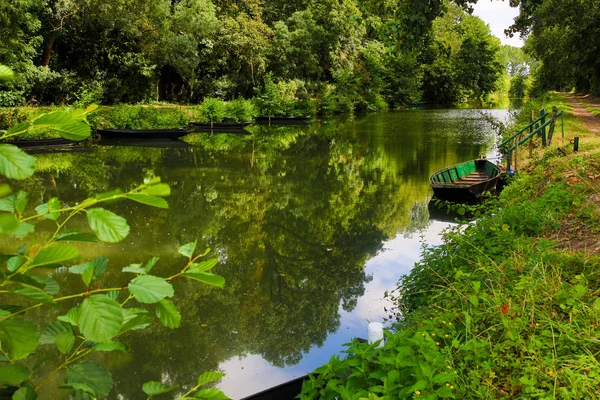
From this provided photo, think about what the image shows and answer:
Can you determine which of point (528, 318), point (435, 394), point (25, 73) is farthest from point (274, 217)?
point (25, 73)

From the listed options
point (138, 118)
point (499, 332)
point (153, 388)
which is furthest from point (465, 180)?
point (138, 118)

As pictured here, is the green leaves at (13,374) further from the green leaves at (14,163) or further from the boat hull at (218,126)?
the boat hull at (218,126)

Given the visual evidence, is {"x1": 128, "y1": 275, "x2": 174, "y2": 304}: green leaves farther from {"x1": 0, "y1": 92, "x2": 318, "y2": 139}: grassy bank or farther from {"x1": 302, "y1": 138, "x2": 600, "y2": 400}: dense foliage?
{"x1": 0, "y1": 92, "x2": 318, "y2": 139}: grassy bank

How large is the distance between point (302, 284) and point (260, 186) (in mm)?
6452

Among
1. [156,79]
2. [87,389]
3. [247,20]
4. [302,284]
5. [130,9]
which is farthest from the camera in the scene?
[247,20]

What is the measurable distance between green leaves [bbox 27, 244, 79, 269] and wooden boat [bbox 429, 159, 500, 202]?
9950 millimetres

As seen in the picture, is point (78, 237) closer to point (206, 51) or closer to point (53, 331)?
point (53, 331)

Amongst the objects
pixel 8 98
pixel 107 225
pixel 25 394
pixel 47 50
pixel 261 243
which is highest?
pixel 47 50

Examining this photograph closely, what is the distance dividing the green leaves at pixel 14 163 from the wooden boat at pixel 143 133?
2236cm

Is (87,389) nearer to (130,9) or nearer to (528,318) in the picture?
(528,318)

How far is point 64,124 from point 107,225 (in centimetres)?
25

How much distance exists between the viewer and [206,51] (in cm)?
3098

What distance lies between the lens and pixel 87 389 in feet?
3.47

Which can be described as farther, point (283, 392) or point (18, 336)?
point (283, 392)
